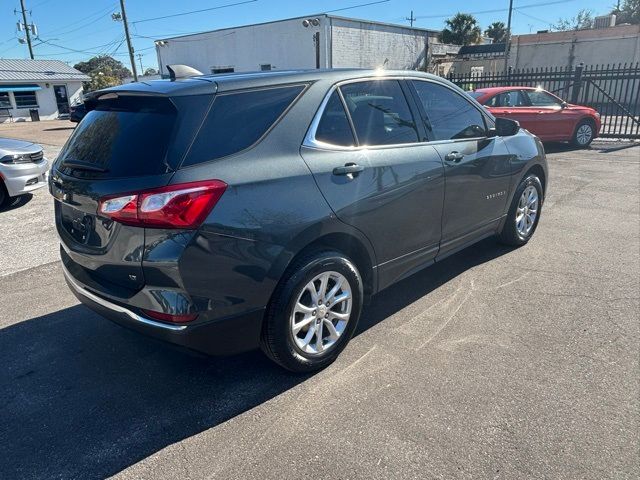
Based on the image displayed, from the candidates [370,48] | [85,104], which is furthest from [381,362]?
[370,48]

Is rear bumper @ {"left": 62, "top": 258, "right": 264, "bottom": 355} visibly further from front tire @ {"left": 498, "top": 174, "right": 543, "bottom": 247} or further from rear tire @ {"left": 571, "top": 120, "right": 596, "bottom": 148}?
rear tire @ {"left": 571, "top": 120, "right": 596, "bottom": 148}

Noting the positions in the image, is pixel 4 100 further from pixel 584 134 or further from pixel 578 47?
pixel 578 47

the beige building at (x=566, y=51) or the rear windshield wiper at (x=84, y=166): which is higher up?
the beige building at (x=566, y=51)

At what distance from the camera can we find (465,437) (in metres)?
2.46

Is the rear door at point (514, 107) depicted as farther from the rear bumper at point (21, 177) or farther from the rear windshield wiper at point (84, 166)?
the rear windshield wiper at point (84, 166)

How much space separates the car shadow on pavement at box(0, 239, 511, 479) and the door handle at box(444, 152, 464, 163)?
1.32m

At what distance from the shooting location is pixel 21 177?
714 cm

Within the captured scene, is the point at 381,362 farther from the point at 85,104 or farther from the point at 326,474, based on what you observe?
the point at 85,104

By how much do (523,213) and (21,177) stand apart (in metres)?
6.96

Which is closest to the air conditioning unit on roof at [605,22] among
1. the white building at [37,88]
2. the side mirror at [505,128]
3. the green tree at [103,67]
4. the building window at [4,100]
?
the side mirror at [505,128]

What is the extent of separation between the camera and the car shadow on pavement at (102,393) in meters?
2.41

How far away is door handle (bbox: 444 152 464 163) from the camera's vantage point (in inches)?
148

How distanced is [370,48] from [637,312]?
94.1ft

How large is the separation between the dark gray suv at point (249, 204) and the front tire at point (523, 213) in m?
1.64
